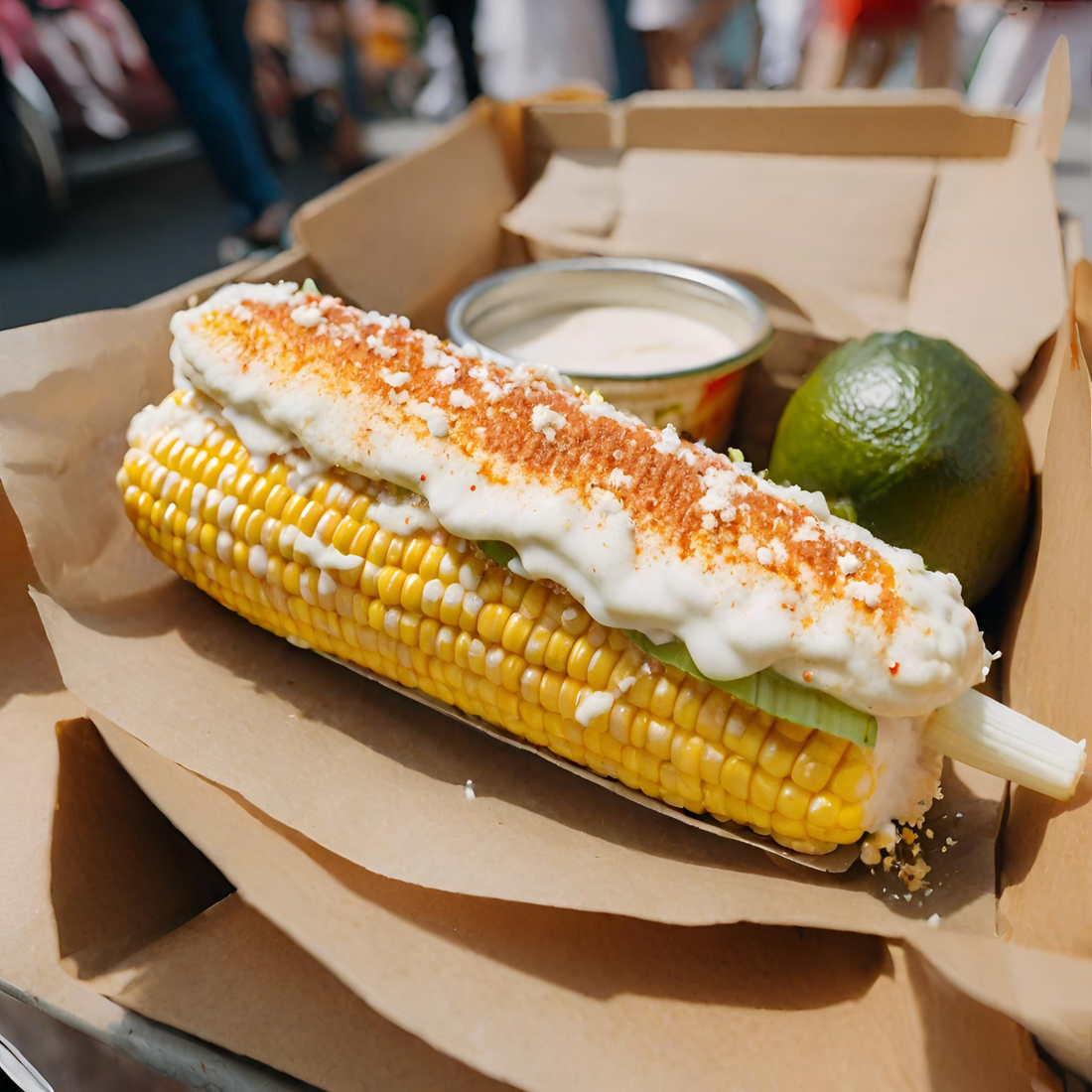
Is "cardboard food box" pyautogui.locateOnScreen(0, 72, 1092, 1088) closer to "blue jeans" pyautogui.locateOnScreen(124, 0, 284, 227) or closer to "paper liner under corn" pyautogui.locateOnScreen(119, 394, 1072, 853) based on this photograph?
"paper liner under corn" pyautogui.locateOnScreen(119, 394, 1072, 853)

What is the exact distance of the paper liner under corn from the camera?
723 mm

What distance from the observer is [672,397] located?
1199 millimetres

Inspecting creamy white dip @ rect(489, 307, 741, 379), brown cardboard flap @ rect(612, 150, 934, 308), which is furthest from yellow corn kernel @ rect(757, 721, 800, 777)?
brown cardboard flap @ rect(612, 150, 934, 308)

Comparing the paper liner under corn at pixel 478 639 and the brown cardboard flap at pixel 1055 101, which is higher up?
the brown cardboard flap at pixel 1055 101

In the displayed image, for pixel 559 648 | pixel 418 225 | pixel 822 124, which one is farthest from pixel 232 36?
pixel 559 648

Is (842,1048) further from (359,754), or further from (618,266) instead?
(618,266)

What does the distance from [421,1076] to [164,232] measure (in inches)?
163

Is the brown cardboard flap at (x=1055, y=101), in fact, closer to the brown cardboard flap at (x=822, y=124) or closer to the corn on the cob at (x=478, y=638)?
the brown cardboard flap at (x=822, y=124)

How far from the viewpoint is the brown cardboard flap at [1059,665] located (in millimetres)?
651

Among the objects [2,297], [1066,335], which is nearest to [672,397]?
[1066,335]

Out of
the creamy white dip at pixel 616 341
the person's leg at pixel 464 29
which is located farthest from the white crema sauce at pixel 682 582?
the person's leg at pixel 464 29

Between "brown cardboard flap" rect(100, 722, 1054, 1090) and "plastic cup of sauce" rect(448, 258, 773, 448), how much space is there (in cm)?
66

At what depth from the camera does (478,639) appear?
816 millimetres

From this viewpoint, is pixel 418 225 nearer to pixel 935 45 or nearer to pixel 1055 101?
pixel 1055 101
